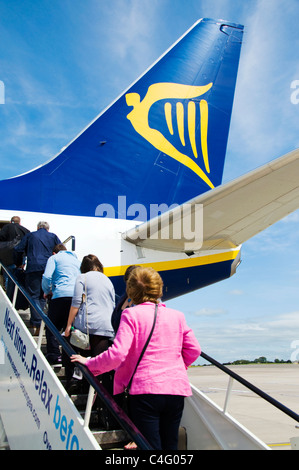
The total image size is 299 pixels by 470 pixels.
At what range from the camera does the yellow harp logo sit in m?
9.03

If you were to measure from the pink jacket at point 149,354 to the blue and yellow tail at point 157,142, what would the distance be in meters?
5.26

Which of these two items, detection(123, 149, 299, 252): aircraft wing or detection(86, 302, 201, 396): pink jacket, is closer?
detection(86, 302, 201, 396): pink jacket

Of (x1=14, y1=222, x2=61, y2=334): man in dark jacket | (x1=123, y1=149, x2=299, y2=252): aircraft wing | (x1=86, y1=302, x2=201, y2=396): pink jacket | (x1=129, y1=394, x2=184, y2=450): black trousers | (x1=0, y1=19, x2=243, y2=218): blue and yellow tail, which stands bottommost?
(x1=129, y1=394, x2=184, y2=450): black trousers

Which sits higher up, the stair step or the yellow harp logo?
the yellow harp logo

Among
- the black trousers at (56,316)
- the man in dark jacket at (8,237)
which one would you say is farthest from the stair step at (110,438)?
the man in dark jacket at (8,237)

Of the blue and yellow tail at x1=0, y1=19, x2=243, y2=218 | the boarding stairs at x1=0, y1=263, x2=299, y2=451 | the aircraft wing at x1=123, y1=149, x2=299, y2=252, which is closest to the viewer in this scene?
the boarding stairs at x1=0, y1=263, x2=299, y2=451

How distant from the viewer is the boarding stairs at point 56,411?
9.54ft

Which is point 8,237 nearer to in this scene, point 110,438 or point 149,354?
Result: point 110,438

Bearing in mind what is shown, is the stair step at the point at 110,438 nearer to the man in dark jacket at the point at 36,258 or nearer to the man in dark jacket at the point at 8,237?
the man in dark jacket at the point at 36,258

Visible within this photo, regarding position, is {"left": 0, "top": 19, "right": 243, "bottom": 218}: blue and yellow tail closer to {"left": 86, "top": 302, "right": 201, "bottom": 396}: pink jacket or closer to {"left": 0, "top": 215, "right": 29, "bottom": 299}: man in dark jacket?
{"left": 0, "top": 215, "right": 29, "bottom": 299}: man in dark jacket

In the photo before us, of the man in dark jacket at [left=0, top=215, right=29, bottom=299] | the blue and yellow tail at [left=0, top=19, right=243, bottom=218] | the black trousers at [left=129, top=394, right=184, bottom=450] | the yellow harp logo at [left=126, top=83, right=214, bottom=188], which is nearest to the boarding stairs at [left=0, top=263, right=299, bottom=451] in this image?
the black trousers at [left=129, top=394, right=184, bottom=450]

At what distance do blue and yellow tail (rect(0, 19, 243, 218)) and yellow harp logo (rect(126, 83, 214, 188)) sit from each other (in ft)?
0.07

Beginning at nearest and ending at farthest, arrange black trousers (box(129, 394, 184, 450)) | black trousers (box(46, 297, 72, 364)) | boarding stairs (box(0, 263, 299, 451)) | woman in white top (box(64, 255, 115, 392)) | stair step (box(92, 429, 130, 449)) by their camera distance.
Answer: black trousers (box(129, 394, 184, 450)) → boarding stairs (box(0, 263, 299, 451)) → stair step (box(92, 429, 130, 449)) → woman in white top (box(64, 255, 115, 392)) → black trousers (box(46, 297, 72, 364))
